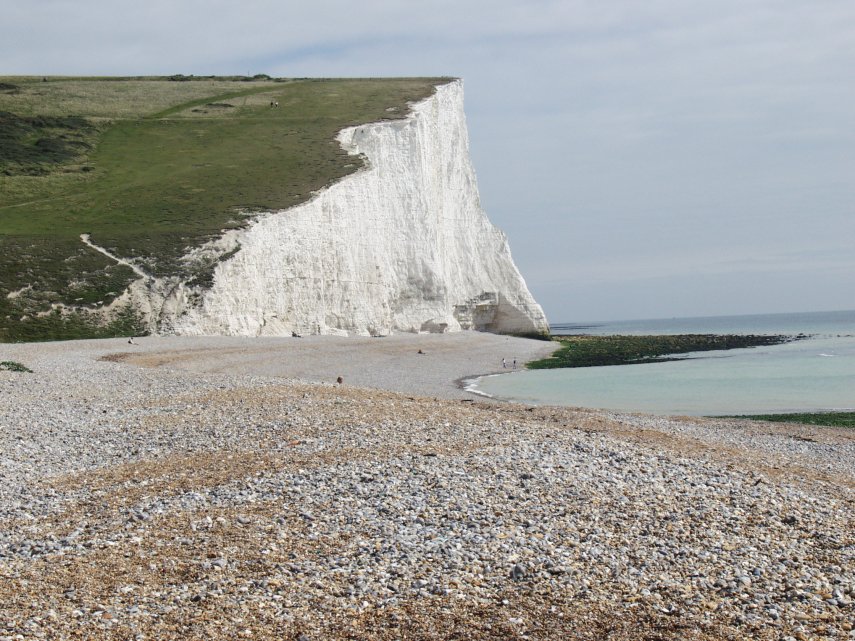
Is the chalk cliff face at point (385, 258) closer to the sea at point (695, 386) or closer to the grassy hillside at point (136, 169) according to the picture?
the grassy hillside at point (136, 169)

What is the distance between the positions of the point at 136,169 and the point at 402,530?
4870 cm

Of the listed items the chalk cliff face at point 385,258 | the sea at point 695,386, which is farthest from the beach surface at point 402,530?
the chalk cliff face at point 385,258

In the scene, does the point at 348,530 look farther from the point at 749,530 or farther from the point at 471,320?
the point at 471,320

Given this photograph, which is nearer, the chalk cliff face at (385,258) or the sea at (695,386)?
the sea at (695,386)

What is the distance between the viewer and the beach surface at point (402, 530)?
19.8 feet

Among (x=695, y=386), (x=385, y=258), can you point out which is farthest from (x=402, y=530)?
(x=385, y=258)

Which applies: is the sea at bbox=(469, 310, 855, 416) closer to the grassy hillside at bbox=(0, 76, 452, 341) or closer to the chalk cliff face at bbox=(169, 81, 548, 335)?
the chalk cliff face at bbox=(169, 81, 548, 335)

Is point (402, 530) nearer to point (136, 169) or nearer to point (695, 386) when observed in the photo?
point (695, 386)

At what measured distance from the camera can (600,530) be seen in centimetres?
782

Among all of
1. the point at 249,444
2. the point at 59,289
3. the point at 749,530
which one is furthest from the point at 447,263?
the point at 749,530

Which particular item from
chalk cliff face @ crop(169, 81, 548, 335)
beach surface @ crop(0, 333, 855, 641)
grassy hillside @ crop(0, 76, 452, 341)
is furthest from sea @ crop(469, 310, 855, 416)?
grassy hillside @ crop(0, 76, 452, 341)

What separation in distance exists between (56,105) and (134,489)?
216 feet

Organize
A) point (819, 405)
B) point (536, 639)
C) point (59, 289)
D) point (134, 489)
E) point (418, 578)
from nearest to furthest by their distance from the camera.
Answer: point (536, 639), point (418, 578), point (134, 489), point (819, 405), point (59, 289)

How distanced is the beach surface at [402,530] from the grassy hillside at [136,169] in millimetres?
23078
